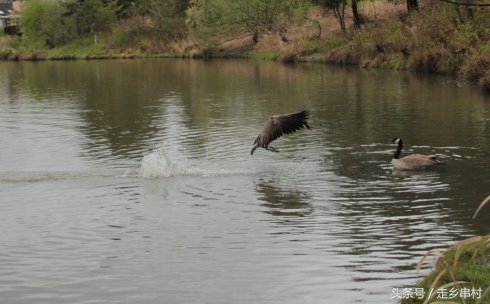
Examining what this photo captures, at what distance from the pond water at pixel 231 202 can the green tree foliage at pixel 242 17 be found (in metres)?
31.0

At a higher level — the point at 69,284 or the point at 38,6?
the point at 38,6

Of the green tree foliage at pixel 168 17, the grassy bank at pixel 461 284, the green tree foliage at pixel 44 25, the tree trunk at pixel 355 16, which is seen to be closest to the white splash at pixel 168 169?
the grassy bank at pixel 461 284

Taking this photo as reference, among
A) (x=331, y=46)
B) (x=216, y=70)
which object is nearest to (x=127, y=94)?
(x=216, y=70)

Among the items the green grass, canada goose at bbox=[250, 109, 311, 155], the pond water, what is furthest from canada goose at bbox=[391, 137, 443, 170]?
the green grass

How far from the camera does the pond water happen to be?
950 centimetres

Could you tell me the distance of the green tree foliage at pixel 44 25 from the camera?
8588cm

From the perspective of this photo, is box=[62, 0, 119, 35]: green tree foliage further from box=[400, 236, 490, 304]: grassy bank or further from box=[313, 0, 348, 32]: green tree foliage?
box=[400, 236, 490, 304]: grassy bank

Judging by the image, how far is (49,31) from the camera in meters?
85.9

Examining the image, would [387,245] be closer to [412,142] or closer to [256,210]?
[256,210]

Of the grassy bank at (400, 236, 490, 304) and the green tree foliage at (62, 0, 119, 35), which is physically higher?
the green tree foliage at (62, 0, 119, 35)

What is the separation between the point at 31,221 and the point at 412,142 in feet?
32.8

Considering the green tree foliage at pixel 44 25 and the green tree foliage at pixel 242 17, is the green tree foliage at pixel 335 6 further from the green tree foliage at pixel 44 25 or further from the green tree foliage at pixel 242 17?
the green tree foliage at pixel 44 25

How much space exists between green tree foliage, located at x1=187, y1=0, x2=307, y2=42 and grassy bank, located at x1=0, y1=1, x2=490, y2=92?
32.8 inches

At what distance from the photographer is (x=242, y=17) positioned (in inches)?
2469
